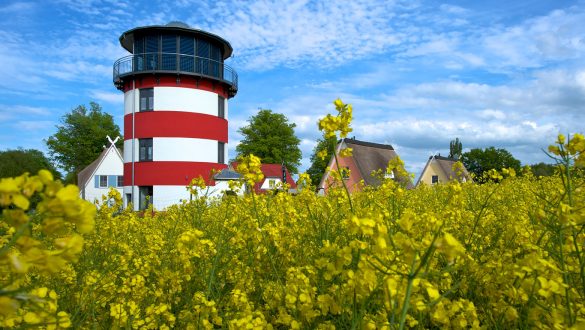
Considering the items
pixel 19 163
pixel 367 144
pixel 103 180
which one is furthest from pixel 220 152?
pixel 19 163

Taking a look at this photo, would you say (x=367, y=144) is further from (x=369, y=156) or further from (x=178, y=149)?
(x=178, y=149)

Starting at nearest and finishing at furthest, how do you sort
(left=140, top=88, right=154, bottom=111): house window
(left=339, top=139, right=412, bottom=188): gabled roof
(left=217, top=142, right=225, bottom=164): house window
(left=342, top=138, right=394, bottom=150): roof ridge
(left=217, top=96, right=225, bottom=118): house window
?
(left=140, top=88, right=154, bottom=111): house window → (left=217, top=142, right=225, bottom=164): house window → (left=217, top=96, right=225, bottom=118): house window → (left=339, top=139, right=412, bottom=188): gabled roof → (left=342, top=138, right=394, bottom=150): roof ridge

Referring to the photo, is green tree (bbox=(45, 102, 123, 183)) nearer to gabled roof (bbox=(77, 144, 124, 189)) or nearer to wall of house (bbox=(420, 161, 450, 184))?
gabled roof (bbox=(77, 144, 124, 189))

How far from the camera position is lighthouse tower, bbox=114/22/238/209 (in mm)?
19109

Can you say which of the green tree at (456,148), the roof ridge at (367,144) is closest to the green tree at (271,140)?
the roof ridge at (367,144)

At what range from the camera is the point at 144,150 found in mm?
19594

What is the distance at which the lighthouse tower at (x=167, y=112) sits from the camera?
19.1 metres

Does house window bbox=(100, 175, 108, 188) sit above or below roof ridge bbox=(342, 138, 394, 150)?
below

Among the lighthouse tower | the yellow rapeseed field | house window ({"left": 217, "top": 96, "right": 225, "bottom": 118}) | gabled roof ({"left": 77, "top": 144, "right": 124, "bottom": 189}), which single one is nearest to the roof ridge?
→ house window ({"left": 217, "top": 96, "right": 225, "bottom": 118})

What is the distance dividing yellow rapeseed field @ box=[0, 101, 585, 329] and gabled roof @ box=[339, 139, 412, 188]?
83.7 ft

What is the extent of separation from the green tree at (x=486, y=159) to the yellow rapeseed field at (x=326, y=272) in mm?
58438

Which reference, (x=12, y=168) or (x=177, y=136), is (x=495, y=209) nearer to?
(x=177, y=136)

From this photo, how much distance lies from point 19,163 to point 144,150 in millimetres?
32183

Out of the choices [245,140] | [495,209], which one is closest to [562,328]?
[495,209]
